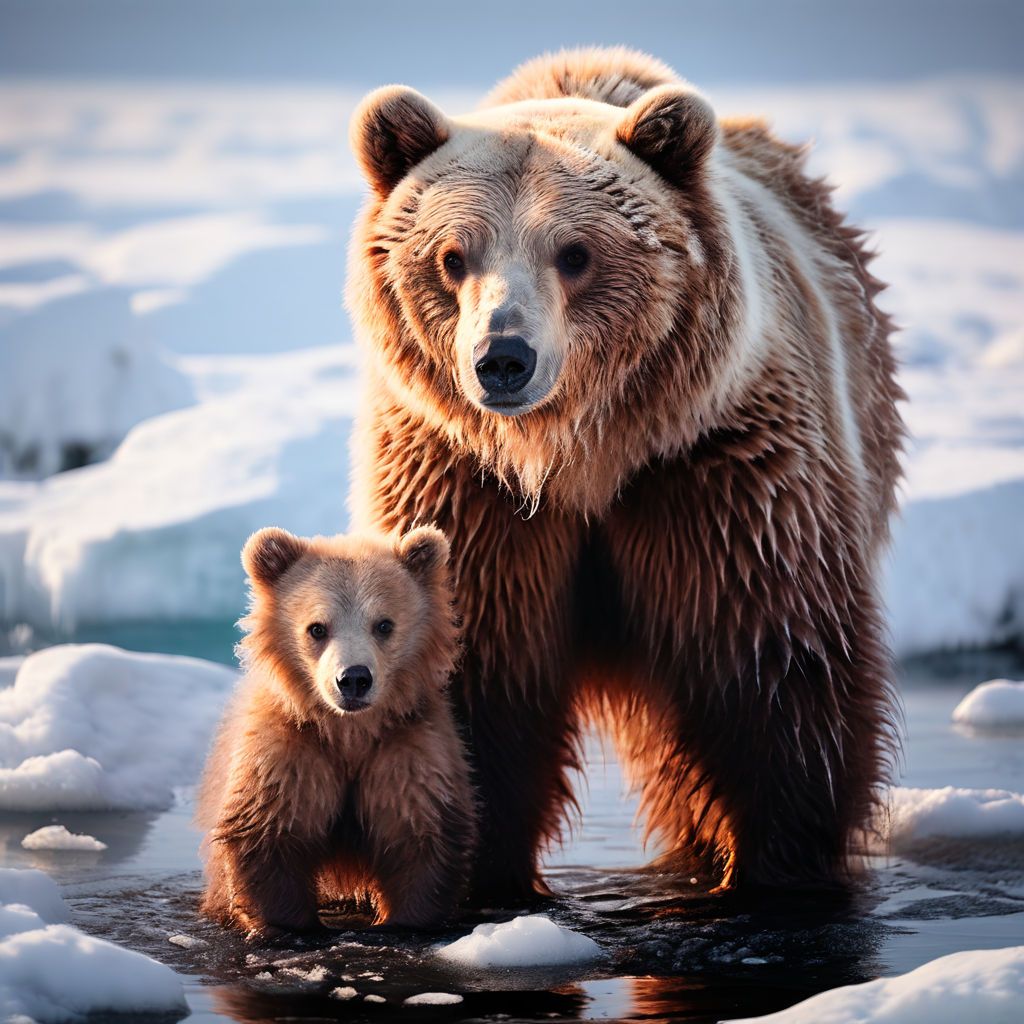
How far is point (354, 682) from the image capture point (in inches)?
209

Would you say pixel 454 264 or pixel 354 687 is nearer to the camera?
pixel 354 687

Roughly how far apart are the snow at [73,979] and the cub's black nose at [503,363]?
183 cm

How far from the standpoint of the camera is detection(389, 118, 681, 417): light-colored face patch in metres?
5.39

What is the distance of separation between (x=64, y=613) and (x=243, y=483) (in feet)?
5.36

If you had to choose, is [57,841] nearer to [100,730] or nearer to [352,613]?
[100,730]

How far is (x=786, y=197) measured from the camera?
24.4ft

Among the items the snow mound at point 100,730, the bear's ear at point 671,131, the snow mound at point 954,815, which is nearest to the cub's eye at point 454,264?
the bear's ear at point 671,131

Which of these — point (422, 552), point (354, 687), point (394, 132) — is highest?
point (394, 132)

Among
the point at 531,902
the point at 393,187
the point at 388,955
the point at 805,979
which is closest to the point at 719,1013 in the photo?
the point at 805,979

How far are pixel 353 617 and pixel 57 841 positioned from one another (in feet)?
7.11

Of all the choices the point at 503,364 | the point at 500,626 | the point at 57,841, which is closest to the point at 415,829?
the point at 500,626

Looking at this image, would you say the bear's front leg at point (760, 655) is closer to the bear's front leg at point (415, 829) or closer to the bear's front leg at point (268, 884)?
the bear's front leg at point (415, 829)

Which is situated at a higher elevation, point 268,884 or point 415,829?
point 415,829

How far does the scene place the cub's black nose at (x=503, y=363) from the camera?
5227 millimetres
